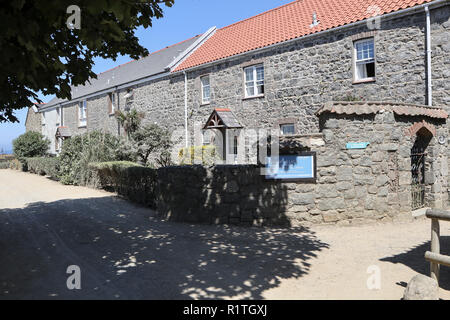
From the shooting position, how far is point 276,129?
14.5 metres

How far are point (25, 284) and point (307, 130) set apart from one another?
10.8 metres

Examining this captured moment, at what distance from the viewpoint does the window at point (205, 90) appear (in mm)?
17906

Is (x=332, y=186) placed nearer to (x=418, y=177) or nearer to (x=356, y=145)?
(x=356, y=145)

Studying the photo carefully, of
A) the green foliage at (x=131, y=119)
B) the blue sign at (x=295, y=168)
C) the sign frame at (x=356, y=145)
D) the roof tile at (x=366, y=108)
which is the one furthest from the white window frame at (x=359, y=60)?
the green foliage at (x=131, y=119)

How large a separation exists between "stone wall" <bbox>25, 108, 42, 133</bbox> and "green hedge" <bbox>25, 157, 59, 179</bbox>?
14.0 meters

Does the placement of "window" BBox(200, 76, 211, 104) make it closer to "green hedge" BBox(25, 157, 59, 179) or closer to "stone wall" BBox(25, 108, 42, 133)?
"green hedge" BBox(25, 157, 59, 179)

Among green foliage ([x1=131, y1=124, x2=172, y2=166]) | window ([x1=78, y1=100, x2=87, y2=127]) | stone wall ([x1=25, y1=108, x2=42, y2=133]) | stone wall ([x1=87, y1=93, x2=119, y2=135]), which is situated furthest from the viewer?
stone wall ([x1=25, y1=108, x2=42, y2=133])

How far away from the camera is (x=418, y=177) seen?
32.6 feet

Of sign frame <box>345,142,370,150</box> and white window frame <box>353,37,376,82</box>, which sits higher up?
white window frame <box>353,37,376,82</box>

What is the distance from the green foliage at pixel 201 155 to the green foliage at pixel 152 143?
1.55 meters

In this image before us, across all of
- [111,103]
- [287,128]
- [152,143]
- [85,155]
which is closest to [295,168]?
[287,128]

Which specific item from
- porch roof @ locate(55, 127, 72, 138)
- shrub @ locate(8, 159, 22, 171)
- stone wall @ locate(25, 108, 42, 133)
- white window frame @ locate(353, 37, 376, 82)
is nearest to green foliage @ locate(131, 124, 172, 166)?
white window frame @ locate(353, 37, 376, 82)

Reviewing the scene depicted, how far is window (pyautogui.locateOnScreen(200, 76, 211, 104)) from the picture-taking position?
17.9m
